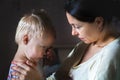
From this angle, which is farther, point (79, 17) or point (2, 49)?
point (2, 49)

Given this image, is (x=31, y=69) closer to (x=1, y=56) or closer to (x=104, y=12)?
(x=104, y=12)

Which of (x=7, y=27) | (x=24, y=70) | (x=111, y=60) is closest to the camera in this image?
(x=111, y=60)

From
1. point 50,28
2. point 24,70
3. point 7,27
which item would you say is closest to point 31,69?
point 24,70

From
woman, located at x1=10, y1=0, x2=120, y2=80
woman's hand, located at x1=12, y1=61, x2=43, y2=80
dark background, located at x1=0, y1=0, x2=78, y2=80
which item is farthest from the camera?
dark background, located at x1=0, y1=0, x2=78, y2=80

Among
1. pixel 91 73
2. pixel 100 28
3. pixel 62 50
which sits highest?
pixel 100 28

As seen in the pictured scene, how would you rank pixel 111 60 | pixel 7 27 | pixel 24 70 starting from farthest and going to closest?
pixel 7 27
pixel 24 70
pixel 111 60

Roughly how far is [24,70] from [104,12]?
1.27 feet

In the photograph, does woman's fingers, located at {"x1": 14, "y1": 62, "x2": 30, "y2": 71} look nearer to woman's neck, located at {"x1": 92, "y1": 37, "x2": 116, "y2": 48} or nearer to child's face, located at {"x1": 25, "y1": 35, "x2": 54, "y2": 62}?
child's face, located at {"x1": 25, "y1": 35, "x2": 54, "y2": 62}

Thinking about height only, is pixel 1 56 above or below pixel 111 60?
below

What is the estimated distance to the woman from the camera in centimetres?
103

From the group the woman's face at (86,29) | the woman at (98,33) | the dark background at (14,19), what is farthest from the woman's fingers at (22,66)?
the dark background at (14,19)

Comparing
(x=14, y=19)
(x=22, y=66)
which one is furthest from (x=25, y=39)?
(x=14, y=19)

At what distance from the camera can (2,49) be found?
2164 millimetres

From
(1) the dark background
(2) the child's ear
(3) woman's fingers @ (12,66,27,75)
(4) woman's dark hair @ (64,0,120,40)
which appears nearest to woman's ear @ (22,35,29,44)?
(2) the child's ear
